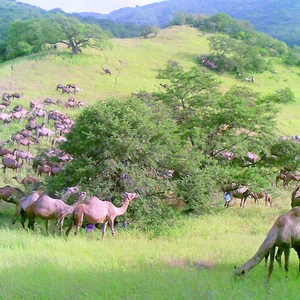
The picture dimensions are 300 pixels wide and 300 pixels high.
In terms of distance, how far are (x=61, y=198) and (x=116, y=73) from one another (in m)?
37.4

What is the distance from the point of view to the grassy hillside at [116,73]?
1506 inches

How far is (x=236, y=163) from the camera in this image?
58.7 feet

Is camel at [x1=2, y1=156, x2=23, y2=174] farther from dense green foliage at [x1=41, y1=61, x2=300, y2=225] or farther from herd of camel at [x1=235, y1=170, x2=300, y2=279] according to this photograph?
herd of camel at [x1=235, y1=170, x2=300, y2=279]

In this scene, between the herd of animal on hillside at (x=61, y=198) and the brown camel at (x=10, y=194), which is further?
the brown camel at (x=10, y=194)

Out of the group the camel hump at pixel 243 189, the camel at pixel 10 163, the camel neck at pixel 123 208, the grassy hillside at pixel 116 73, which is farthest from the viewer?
the grassy hillside at pixel 116 73

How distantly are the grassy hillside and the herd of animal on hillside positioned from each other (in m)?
6.55

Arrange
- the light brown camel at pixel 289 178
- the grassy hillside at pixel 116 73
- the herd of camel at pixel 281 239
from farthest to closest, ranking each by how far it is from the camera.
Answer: the grassy hillside at pixel 116 73 < the light brown camel at pixel 289 178 < the herd of camel at pixel 281 239

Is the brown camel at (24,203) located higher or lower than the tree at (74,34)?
lower

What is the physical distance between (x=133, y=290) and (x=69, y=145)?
25.5ft

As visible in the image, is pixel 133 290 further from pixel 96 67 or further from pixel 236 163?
pixel 96 67

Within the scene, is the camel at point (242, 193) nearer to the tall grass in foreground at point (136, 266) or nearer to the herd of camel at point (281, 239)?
the tall grass in foreground at point (136, 266)

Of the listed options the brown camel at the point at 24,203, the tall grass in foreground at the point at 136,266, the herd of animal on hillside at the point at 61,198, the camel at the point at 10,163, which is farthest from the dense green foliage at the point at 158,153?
the camel at the point at 10,163

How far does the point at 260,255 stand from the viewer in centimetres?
705

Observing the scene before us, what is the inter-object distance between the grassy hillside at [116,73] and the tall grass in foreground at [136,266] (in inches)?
902
